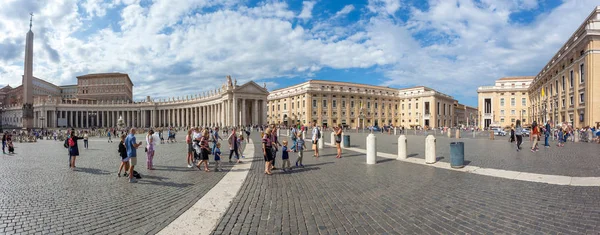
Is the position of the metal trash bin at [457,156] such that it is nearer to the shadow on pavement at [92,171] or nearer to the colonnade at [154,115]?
the shadow on pavement at [92,171]

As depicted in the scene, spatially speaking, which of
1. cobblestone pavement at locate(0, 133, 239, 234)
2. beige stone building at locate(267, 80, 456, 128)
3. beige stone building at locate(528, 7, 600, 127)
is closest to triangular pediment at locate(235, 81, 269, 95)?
beige stone building at locate(267, 80, 456, 128)

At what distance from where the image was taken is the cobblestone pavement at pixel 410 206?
3957 millimetres

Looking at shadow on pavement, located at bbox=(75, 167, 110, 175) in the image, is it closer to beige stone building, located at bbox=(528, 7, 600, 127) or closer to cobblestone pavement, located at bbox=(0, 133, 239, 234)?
cobblestone pavement, located at bbox=(0, 133, 239, 234)

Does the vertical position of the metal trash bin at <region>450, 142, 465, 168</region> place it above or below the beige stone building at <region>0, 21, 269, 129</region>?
below

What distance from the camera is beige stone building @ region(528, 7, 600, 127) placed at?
29.7 m

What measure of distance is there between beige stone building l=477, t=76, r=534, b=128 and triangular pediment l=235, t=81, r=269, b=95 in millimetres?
56288

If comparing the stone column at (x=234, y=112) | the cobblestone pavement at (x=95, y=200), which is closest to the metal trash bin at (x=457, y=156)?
the cobblestone pavement at (x=95, y=200)

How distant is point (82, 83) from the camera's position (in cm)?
10125

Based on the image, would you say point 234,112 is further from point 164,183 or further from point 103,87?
point 103,87

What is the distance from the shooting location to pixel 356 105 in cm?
7731

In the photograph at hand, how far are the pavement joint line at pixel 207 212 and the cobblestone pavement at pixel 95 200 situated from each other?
0.19 m

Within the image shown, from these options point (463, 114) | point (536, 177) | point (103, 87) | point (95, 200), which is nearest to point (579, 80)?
point (536, 177)

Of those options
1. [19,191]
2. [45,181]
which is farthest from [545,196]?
[45,181]

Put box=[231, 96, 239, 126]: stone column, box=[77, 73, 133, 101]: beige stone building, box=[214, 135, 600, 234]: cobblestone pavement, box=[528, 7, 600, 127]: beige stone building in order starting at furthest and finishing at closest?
box=[77, 73, 133, 101]: beige stone building
box=[231, 96, 239, 126]: stone column
box=[528, 7, 600, 127]: beige stone building
box=[214, 135, 600, 234]: cobblestone pavement
